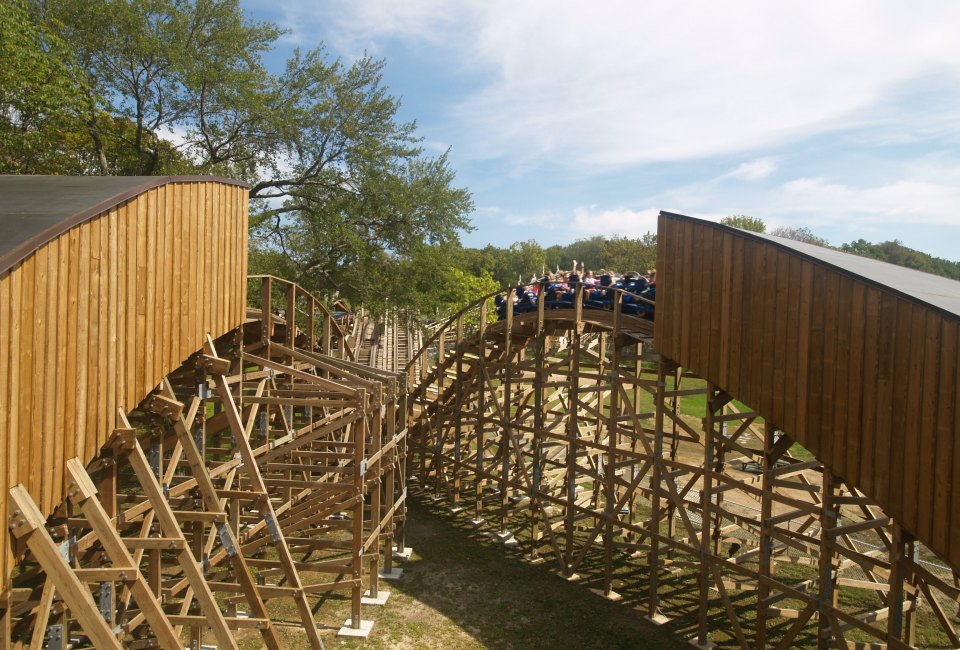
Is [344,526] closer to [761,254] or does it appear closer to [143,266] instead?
[143,266]

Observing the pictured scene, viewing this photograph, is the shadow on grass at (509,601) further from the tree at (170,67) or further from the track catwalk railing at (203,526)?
the tree at (170,67)

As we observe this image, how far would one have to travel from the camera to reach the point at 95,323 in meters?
5.66

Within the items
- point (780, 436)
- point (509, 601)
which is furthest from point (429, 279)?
point (780, 436)

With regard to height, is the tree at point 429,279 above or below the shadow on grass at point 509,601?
above

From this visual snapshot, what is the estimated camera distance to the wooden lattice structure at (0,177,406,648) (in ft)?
15.5

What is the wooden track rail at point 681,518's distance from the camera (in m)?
8.08

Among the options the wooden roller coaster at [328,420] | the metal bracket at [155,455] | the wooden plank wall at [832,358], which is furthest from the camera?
the metal bracket at [155,455]

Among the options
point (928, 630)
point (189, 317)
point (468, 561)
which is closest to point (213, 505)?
point (189, 317)

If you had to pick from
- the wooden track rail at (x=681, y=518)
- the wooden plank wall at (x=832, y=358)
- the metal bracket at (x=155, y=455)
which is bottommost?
the wooden track rail at (x=681, y=518)

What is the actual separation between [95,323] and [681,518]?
10069 mm

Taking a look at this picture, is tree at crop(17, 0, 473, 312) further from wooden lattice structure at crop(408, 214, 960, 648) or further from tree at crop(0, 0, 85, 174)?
wooden lattice structure at crop(408, 214, 960, 648)

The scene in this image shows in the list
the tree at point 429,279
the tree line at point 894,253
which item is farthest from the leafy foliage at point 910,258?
the tree at point 429,279

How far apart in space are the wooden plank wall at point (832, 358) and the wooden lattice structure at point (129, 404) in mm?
4979

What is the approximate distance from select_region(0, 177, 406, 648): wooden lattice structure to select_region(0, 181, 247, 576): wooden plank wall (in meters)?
0.02
